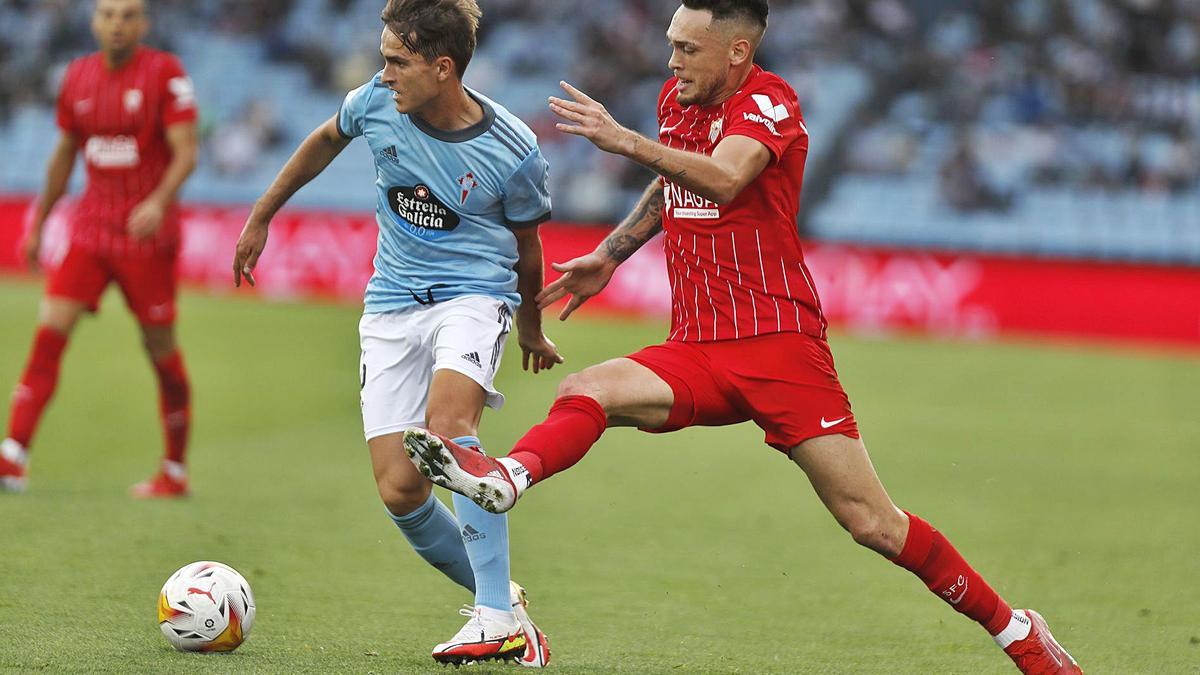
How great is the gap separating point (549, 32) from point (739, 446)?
1471 centimetres

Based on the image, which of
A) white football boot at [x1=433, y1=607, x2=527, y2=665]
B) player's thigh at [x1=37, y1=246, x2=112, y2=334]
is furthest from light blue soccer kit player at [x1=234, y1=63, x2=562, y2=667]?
player's thigh at [x1=37, y1=246, x2=112, y2=334]

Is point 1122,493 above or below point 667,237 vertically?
below

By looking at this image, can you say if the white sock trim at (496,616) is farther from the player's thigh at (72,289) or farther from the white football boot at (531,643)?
the player's thigh at (72,289)

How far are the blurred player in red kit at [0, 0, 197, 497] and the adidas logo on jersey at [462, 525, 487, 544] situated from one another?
3.97 meters

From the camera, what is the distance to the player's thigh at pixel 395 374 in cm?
533

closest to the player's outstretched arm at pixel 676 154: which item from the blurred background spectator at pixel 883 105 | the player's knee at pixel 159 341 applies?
the player's knee at pixel 159 341

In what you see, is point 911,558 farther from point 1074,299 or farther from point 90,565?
point 1074,299

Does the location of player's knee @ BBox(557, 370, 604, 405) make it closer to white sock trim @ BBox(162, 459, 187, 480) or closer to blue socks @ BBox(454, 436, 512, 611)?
blue socks @ BBox(454, 436, 512, 611)

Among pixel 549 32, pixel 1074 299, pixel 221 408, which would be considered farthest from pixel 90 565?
pixel 549 32

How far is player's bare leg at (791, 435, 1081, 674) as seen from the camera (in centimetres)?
489

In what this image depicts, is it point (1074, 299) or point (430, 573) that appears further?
point (1074, 299)

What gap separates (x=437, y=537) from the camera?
545 cm

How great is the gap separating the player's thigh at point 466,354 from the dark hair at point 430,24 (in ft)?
2.77

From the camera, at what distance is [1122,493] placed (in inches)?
387
